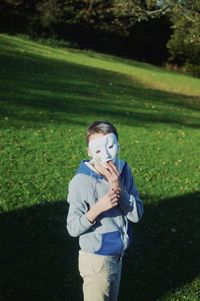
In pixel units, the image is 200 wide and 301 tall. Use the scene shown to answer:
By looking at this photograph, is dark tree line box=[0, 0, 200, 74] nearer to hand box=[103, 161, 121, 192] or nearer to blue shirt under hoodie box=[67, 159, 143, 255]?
blue shirt under hoodie box=[67, 159, 143, 255]

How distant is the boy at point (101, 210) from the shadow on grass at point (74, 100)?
348 inches

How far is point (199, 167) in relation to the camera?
11648 mm

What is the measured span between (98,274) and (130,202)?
513mm

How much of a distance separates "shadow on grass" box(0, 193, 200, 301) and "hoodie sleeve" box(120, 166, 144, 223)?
1.99 m

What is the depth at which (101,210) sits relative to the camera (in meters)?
3.54

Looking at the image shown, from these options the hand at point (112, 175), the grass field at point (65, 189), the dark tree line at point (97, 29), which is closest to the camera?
the hand at point (112, 175)

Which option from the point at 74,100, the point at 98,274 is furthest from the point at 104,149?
the point at 74,100

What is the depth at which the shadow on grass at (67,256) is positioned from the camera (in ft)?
18.4

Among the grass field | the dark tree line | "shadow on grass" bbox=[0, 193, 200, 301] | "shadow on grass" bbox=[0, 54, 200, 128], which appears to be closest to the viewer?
"shadow on grass" bbox=[0, 193, 200, 301]

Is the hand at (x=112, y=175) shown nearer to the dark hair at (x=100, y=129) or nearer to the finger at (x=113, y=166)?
the finger at (x=113, y=166)

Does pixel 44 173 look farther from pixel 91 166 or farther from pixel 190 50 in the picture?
pixel 190 50

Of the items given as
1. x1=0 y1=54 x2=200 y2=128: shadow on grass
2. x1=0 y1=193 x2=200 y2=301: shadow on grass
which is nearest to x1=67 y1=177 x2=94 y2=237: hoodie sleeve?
x1=0 y1=193 x2=200 y2=301: shadow on grass

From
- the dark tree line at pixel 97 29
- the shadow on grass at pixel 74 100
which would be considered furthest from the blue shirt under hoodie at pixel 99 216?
the dark tree line at pixel 97 29

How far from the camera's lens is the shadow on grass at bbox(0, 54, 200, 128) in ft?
47.9
